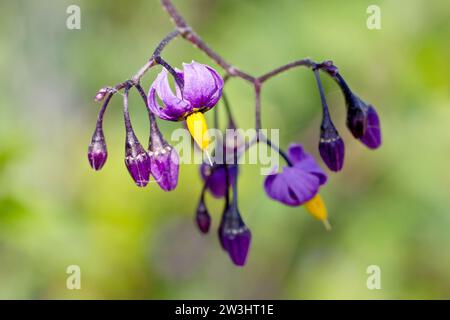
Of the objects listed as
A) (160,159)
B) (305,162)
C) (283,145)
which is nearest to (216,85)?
(160,159)

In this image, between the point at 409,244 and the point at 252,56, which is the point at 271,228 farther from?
the point at 252,56

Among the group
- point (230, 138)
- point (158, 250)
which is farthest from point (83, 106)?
point (230, 138)

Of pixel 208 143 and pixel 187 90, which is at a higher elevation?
pixel 187 90

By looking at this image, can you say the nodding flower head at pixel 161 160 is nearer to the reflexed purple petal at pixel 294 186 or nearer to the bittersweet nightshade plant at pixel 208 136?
the bittersweet nightshade plant at pixel 208 136

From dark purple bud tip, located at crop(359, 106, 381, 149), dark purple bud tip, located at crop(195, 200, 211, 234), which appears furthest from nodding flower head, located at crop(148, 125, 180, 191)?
dark purple bud tip, located at crop(359, 106, 381, 149)

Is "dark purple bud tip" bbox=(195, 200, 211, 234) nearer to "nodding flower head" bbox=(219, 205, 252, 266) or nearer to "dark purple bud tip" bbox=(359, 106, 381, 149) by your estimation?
"nodding flower head" bbox=(219, 205, 252, 266)

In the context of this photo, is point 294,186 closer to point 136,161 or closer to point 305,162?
point 305,162

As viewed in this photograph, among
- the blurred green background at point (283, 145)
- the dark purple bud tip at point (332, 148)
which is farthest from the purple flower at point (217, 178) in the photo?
the blurred green background at point (283, 145)
